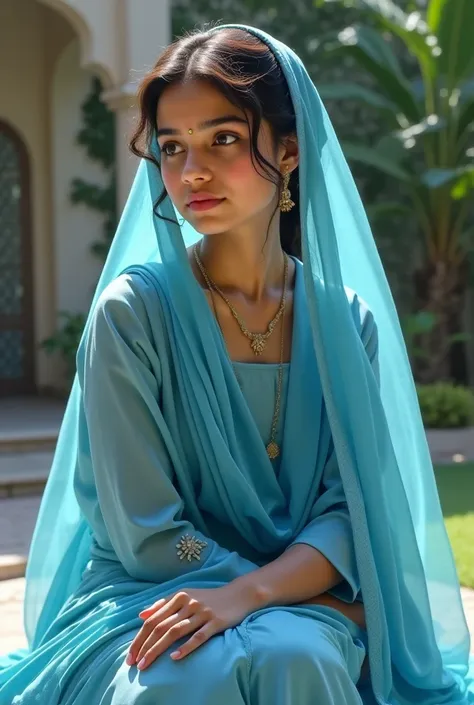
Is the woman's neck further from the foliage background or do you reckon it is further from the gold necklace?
the foliage background

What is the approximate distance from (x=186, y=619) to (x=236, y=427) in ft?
1.42

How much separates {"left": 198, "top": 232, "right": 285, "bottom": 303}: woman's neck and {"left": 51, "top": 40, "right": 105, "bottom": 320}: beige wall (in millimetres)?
6644

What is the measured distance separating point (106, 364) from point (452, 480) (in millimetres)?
4556

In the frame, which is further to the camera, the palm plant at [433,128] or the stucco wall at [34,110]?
the stucco wall at [34,110]

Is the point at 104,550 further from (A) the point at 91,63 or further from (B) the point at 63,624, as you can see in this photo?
(A) the point at 91,63

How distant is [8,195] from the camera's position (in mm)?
8930

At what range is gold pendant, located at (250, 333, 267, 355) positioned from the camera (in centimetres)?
206

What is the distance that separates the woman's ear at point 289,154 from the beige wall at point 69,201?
22.1ft

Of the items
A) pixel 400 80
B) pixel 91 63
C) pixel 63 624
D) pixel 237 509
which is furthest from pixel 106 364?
pixel 400 80

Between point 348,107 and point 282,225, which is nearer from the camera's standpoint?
point 282,225

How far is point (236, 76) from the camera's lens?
1.86m

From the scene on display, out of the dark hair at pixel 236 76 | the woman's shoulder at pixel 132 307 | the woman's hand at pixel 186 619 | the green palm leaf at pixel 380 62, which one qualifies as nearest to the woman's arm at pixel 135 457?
the woman's shoulder at pixel 132 307

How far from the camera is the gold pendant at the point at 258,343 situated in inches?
81.0

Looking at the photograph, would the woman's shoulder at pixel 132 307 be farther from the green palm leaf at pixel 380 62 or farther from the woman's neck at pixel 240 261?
the green palm leaf at pixel 380 62
